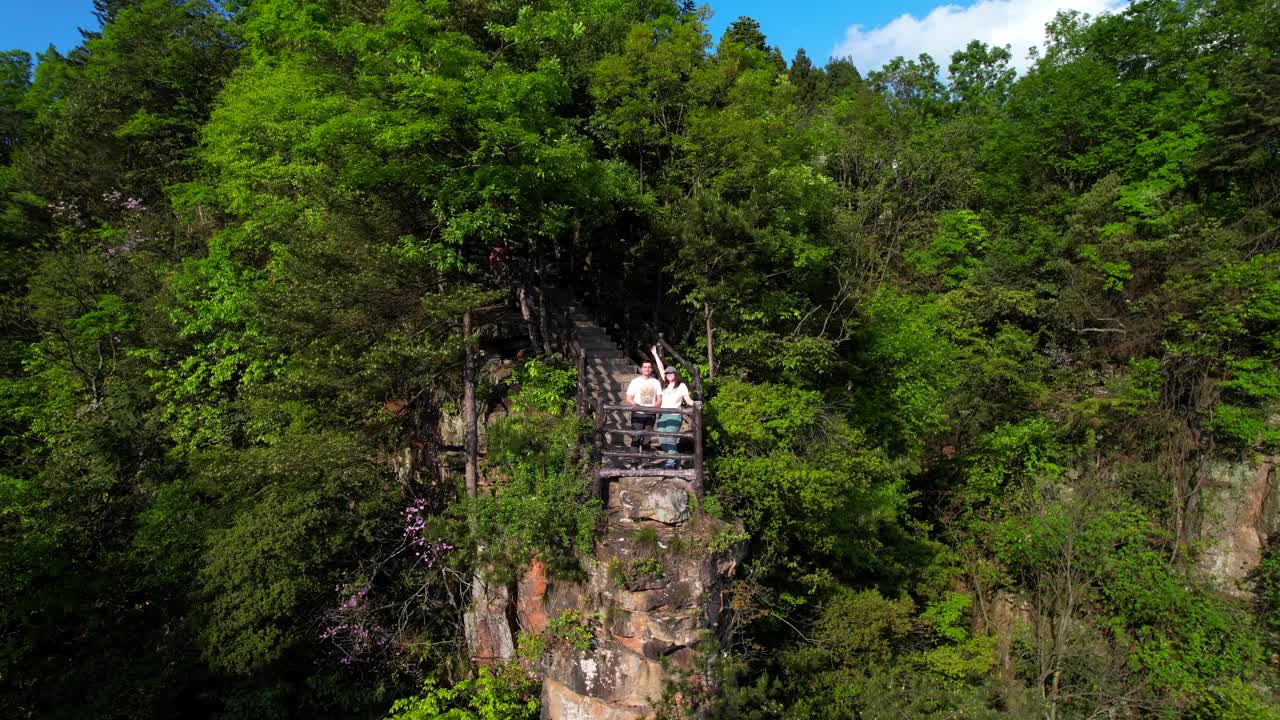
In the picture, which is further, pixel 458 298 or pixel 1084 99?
pixel 1084 99

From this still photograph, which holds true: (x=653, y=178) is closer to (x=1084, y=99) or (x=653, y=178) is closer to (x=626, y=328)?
(x=626, y=328)

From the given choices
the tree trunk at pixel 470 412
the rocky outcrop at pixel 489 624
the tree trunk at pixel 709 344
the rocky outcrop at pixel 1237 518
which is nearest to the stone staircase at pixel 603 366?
the tree trunk at pixel 709 344

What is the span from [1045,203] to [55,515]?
27859mm

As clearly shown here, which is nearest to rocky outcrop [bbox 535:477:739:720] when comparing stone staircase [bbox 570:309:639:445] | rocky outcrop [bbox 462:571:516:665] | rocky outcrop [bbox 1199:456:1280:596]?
rocky outcrop [bbox 462:571:516:665]

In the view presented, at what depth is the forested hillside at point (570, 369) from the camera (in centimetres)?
1012

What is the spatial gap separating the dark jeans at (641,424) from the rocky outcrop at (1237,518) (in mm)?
15103

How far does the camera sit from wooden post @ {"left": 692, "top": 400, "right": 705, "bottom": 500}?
877cm

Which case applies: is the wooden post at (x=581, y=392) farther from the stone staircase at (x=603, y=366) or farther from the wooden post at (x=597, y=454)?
the wooden post at (x=597, y=454)

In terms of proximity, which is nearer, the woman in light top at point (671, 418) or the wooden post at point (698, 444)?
the wooden post at point (698, 444)

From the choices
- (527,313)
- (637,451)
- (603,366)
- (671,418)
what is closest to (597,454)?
(637,451)

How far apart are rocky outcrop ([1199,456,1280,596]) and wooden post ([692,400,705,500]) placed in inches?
571

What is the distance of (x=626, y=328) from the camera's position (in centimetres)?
1448

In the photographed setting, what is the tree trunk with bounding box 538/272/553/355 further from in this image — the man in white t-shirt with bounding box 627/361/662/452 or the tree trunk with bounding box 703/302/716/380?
the tree trunk with bounding box 703/302/716/380

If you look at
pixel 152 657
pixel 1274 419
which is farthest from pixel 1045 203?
pixel 152 657
